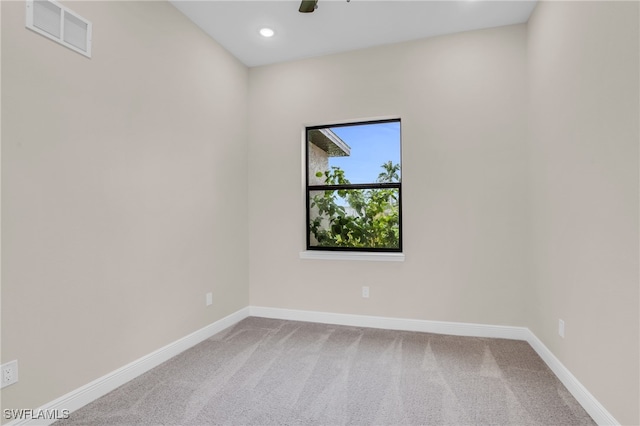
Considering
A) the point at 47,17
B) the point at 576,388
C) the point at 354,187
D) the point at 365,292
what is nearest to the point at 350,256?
the point at 365,292

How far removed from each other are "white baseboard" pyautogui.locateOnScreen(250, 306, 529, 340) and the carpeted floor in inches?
3.7

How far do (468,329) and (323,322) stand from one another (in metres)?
1.40

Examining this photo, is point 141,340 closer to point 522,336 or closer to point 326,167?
point 326,167

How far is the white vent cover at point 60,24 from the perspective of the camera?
1738mm

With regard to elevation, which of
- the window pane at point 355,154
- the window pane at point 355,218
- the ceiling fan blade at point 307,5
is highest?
the ceiling fan blade at point 307,5

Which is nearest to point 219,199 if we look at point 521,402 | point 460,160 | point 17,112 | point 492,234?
point 17,112

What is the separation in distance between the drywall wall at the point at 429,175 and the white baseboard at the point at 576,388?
45cm

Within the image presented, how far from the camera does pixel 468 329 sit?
3.04 meters

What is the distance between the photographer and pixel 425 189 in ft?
10.4

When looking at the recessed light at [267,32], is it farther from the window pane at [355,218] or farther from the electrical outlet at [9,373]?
the electrical outlet at [9,373]

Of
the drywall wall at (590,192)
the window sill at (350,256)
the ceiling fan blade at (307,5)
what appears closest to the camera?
the drywall wall at (590,192)

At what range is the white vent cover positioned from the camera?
1.74 m

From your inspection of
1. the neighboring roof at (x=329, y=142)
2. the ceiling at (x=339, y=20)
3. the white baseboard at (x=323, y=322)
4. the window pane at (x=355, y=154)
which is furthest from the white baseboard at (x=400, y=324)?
the ceiling at (x=339, y=20)

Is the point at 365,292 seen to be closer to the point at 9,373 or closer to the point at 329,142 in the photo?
the point at 329,142
